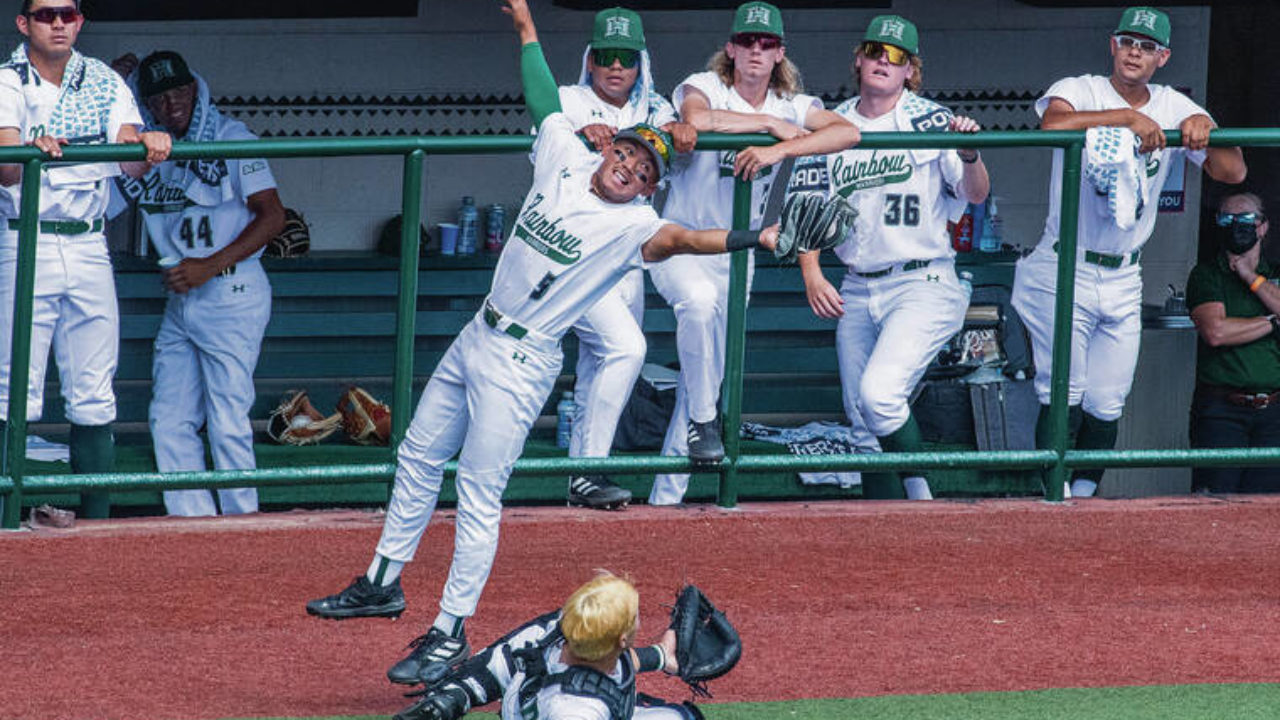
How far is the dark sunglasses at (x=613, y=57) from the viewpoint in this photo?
7000 mm

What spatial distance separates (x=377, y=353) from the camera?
802cm

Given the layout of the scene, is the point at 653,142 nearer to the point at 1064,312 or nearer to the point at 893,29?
the point at 893,29

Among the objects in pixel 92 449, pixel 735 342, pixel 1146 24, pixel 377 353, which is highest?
pixel 1146 24

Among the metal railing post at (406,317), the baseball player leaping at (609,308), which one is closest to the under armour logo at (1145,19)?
the baseball player leaping at (609,308)

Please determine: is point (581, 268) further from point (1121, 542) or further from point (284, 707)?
point (1121, 542)

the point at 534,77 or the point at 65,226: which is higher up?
the point at 534,77

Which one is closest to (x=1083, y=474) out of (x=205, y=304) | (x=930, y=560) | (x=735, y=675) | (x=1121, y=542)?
(x=1121, y=542)

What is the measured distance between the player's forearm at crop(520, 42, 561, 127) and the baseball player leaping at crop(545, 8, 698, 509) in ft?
2.94

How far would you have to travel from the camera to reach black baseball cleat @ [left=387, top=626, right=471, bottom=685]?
5.21 meters

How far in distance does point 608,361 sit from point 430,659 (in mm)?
1807

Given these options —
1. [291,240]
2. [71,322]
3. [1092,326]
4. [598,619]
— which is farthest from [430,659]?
[291,240]

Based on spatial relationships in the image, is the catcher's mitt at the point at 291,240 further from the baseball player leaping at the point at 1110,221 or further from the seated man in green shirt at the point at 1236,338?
the seated man in green shirt at the point at 1236,338

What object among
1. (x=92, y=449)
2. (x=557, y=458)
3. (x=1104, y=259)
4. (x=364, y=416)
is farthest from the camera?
(x=364, y=416)

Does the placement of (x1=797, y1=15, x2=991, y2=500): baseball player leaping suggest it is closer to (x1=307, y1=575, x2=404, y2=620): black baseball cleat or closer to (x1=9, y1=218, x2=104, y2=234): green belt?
(x1=307, y1=575, x2=404, y2=620): black baseball cleat
